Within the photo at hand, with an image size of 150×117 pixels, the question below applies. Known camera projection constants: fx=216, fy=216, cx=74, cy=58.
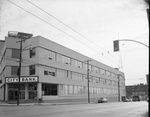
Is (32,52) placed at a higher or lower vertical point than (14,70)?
higher

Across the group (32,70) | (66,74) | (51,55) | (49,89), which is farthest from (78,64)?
(32,70)

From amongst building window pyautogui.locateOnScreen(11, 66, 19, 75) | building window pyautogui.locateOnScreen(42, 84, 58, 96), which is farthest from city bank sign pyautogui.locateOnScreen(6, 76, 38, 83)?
building window pyautogui.locateOnScreen(42, 84, 58, 96)

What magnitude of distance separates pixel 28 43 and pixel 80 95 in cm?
1934

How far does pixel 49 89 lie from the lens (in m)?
44.8

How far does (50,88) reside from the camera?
45.0m

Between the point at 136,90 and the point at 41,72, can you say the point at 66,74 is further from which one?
the point at 136,90

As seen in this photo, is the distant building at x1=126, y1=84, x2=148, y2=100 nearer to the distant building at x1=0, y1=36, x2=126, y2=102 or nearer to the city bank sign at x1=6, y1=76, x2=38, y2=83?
the distant building at x1=0, y1=36, x2=126, y2=102

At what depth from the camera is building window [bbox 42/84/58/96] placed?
143 ft

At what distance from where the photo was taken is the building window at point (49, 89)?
4350 centimetres

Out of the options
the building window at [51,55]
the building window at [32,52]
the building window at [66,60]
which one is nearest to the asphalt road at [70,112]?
the building window at [32,52]

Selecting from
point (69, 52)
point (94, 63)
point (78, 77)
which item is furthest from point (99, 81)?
point (69, 52)

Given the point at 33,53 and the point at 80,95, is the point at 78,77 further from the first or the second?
the point at 33,53

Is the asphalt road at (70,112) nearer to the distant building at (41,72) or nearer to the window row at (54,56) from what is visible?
the distant building at (41,72)

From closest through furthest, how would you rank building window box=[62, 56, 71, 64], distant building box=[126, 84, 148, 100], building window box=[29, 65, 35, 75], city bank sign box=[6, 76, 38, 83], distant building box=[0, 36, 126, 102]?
city bank sign box=[6, 76, 38, 83] < distant building box=[0, 36, 126, 102] < building window box=[29, 65, 35, 75] < building window box=[62, 56, 71, 64] < distant building box=[126, 84, 148, 100]
